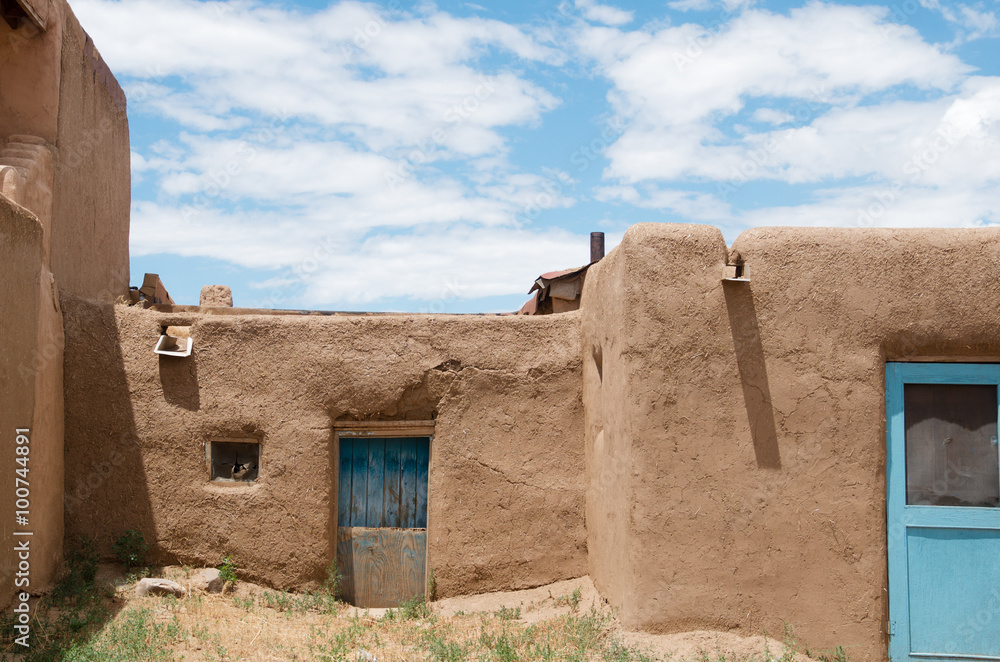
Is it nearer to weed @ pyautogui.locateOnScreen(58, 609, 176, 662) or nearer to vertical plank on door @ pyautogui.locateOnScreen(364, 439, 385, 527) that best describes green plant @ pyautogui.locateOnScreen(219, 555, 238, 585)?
weed @ pyautogui.locateOnScreen(58, 609, 176, 662)

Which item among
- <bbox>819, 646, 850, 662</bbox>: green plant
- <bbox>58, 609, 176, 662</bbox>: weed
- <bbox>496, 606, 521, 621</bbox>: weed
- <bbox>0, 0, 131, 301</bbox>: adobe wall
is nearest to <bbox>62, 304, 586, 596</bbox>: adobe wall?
<bbox>496, 606, 521, 621</bbox>: weed

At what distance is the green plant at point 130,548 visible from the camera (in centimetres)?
650

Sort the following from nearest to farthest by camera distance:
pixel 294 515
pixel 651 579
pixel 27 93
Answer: pixel 651 579 → pixel 294 515 → pixel 27 93

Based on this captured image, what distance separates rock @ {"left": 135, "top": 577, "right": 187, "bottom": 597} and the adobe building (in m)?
0.46

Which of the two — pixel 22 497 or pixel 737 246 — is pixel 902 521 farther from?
pixel 22 497

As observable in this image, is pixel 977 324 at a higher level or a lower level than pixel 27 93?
lower

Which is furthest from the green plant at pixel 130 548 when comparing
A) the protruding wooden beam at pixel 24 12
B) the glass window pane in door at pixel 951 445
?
the glass window pane in door at pixel 951 445

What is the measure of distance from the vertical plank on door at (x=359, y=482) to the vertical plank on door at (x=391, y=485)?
0.55 feet

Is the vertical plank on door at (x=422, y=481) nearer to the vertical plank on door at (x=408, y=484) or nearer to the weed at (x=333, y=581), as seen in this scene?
the vertical plank on door at (x=408, y=484)

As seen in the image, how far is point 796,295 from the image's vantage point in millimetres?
5258

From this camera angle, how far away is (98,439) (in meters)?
6.62

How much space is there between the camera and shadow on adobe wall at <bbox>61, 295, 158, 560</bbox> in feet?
21.5

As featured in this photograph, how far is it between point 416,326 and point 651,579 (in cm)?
281

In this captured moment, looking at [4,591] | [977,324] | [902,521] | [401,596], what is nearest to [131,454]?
[4,591]
